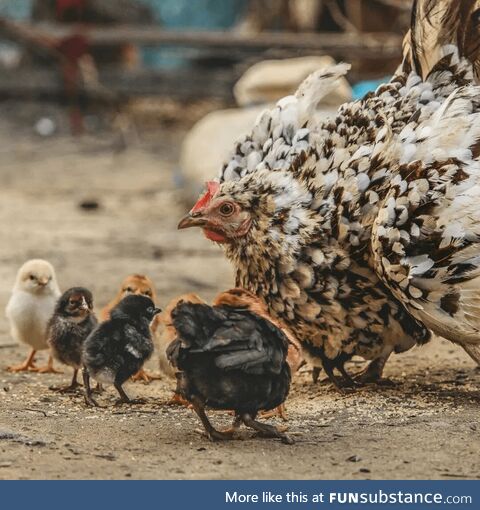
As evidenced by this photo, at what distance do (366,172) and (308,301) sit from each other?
540 mm

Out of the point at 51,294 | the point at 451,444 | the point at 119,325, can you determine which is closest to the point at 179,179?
the point at 51,294

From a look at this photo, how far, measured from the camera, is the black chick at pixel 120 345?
4.35 m

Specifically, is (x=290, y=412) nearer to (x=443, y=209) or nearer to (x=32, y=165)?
(x=443, y=209)

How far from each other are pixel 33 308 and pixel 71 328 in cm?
52

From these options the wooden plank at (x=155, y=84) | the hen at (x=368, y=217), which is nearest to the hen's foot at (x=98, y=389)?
the hen at (x=368, y=217)

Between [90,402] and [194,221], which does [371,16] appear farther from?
[90,402]

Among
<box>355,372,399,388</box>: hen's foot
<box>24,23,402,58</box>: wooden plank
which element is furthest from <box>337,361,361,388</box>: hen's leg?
<box>24,23,402,58</box>: wooden plank

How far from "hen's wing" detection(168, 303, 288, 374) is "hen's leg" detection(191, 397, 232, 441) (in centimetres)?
16

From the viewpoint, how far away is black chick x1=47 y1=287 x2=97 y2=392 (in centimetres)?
473

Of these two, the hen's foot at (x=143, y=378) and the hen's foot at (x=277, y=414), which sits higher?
the hen's foot at (x=277, y=414)

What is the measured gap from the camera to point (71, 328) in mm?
4758

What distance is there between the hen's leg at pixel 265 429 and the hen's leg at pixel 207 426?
0.09 meters

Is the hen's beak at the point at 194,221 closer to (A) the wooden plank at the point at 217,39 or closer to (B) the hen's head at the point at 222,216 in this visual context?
(B) the hen's head at the point at 222,216

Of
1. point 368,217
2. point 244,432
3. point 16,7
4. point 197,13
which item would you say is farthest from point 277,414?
point 16,7
